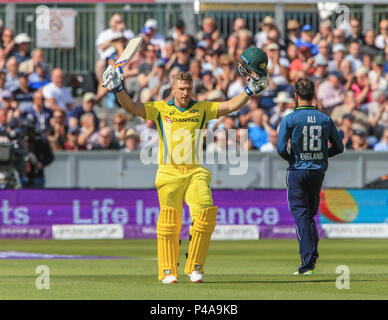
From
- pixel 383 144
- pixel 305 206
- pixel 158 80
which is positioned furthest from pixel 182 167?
pixel 158 80

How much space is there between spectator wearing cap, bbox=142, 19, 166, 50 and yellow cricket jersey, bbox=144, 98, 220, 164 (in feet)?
45.7

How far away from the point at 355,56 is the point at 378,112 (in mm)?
2255

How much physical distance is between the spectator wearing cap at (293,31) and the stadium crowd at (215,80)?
3 cm

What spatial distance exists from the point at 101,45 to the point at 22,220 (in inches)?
265

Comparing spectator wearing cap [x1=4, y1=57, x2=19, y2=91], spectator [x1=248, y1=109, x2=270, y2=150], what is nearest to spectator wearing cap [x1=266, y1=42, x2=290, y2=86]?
spectator [x1=248, y1=109, x2=270, y2=150]

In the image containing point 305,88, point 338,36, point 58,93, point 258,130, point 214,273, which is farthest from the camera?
point 338,36

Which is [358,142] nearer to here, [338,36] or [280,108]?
[280,108]

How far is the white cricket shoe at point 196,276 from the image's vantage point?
11.1 meters

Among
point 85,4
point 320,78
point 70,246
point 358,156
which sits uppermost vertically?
point 85,4

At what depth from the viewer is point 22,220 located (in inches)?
791

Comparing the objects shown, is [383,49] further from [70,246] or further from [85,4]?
[70,246]

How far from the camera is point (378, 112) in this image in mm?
23938

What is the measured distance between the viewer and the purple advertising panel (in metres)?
20.1
